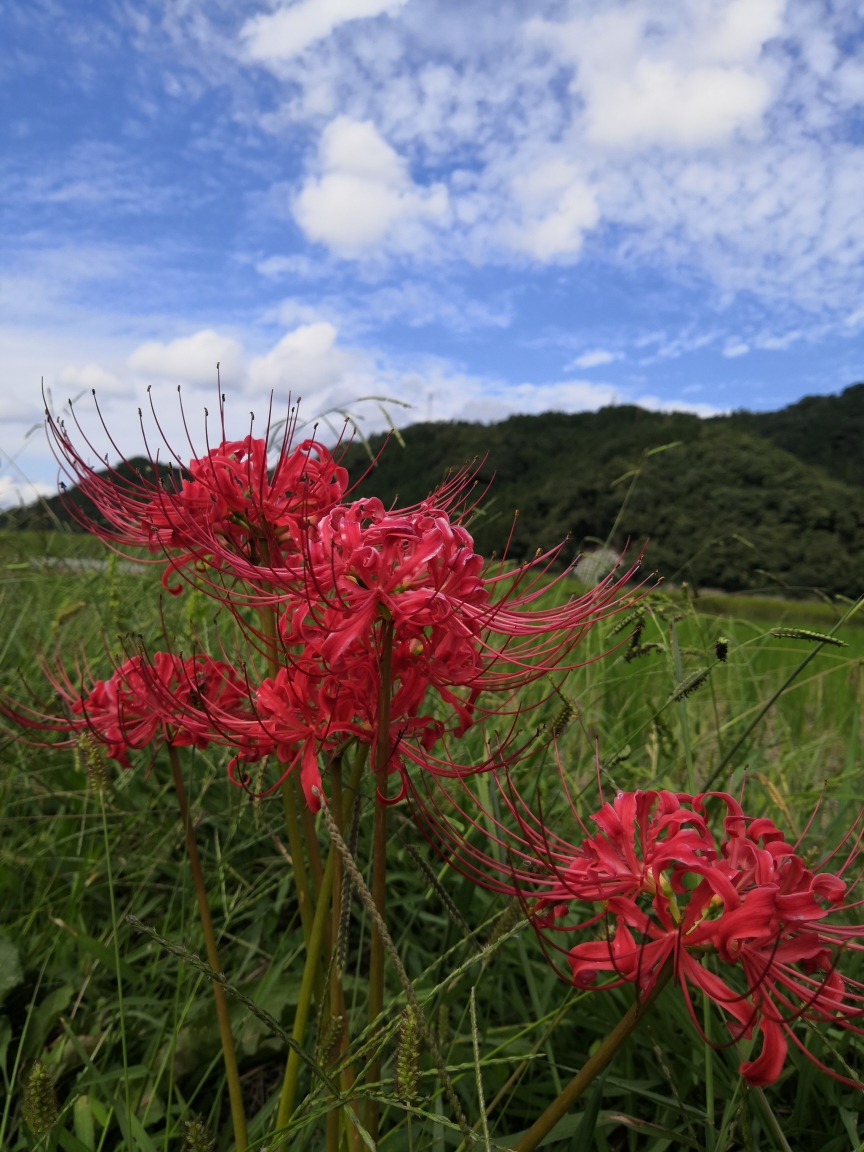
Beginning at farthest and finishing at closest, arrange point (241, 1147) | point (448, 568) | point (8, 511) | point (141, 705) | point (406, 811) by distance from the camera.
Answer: point (8, 511) → point (406, 811) → point (141, 705) → point (241, 1147) → point (448, 568)

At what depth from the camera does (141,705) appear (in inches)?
66.8

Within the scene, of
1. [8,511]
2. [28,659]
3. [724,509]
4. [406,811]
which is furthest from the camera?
[724,509]

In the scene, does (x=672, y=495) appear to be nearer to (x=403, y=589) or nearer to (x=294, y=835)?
(x=294, y=835)

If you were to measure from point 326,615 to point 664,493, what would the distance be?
1781 cm

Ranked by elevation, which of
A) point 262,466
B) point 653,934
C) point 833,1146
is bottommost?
point 833,1146

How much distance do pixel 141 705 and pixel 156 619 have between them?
2.39 m

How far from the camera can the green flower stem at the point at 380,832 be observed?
1148mm

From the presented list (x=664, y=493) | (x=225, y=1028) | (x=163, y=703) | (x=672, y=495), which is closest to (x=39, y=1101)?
(x=225, y=1028)

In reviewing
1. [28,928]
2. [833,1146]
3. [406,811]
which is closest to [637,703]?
[406,811]

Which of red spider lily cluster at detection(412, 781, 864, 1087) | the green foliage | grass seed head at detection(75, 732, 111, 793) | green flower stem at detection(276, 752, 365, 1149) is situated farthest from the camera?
the green foliage

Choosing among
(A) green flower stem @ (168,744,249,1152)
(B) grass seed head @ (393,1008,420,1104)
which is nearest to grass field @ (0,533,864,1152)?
(B) grass seed head @ (393,1008,420,1104)

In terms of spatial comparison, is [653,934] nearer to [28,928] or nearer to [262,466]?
[262,466]

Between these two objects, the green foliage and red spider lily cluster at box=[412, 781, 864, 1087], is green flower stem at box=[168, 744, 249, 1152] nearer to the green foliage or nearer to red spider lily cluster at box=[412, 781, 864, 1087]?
red spider lily cluster at box=[412, 781, 864, 1087]

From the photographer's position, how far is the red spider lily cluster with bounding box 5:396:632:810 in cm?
119
